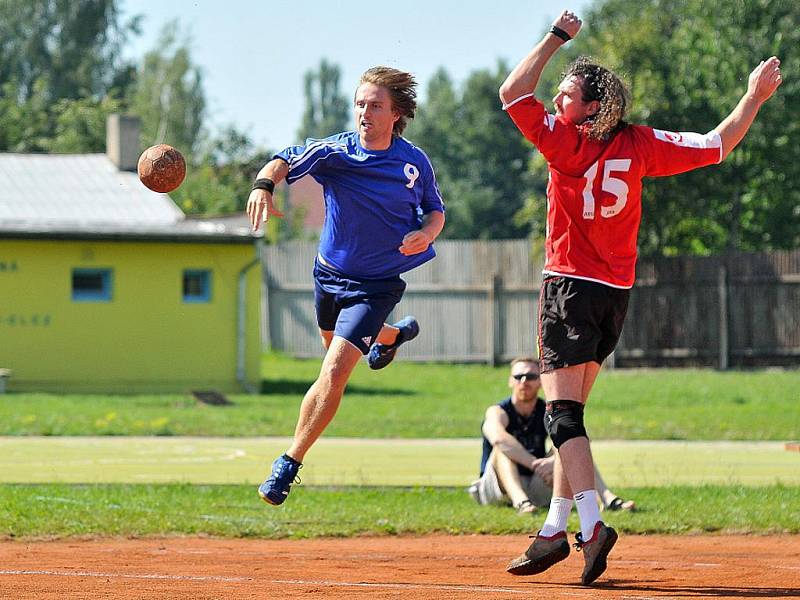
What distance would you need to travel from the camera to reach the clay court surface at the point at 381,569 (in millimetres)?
6699

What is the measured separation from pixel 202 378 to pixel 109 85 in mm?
37443

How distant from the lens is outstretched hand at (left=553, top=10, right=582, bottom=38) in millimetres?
6945

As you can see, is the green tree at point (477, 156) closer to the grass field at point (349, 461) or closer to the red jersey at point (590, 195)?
the grass field at point (349, 461)

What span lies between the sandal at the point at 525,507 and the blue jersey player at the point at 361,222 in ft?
10.4

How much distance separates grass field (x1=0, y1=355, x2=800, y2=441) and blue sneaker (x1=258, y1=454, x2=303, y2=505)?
9.94m

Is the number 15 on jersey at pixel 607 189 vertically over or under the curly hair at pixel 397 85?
under

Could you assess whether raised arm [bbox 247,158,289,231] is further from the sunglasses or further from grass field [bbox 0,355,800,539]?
the sunglasses

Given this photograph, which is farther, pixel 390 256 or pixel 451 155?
pixel 451 155

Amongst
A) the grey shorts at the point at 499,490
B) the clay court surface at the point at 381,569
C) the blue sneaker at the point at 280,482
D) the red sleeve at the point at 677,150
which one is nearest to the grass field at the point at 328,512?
the grey shorts at the point at 499,490

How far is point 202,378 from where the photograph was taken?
27.0 metres

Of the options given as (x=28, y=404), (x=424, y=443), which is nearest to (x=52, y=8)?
(x=28, y=404)

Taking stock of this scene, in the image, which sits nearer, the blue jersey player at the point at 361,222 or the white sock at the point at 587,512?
the white sock at the point at 587,512

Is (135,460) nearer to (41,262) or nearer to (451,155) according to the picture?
(41,262)

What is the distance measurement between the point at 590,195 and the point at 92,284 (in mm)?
20863
